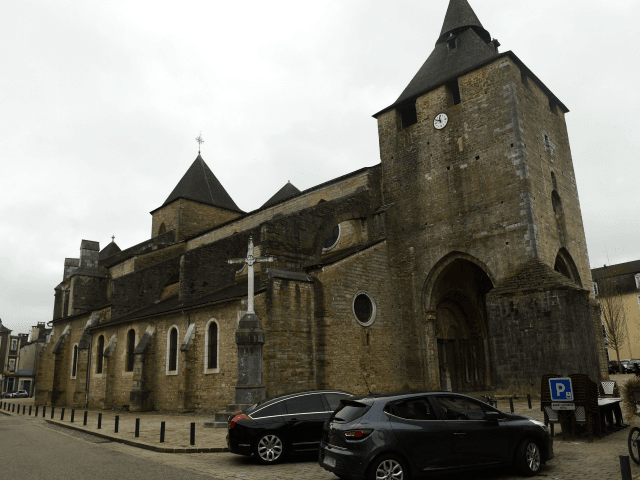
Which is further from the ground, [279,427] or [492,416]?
[492,416]

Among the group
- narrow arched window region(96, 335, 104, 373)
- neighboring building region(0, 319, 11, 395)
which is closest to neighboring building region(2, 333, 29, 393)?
neighboring building region(0, 319, 11, 395)

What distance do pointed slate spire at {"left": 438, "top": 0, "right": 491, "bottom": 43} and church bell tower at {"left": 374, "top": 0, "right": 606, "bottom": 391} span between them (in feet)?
0.22

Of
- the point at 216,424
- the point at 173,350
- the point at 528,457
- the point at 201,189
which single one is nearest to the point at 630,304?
the point at 201,189

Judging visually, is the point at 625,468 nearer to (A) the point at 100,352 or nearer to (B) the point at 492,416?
(B) the point at 492,416

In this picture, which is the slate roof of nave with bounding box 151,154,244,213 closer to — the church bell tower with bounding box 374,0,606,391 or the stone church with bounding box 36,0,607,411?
the stone church with bounding box 36,0,607,411

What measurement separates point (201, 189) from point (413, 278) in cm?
2130

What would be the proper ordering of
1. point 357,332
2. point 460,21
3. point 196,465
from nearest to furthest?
point 196,465 → point 357,332 → point 460,21

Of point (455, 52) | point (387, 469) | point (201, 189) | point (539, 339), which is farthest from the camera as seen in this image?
point (201, 189)

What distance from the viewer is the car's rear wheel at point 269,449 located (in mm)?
7894

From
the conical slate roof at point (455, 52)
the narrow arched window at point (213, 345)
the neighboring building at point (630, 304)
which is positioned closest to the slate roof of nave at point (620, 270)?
the neighboring building at point (630, 304)

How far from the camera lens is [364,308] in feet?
58.4

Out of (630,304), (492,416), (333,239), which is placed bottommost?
(492,416)

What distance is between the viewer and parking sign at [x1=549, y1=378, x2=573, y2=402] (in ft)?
27.1

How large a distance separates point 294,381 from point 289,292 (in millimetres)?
2746
